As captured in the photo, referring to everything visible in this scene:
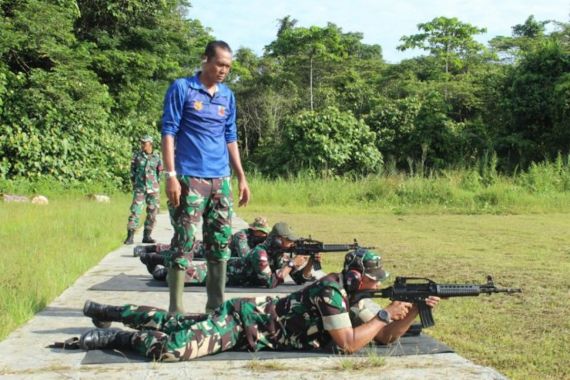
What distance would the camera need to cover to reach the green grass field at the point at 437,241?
17.4ft

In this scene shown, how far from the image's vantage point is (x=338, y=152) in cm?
2620

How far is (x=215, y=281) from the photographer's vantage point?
5.01 meters

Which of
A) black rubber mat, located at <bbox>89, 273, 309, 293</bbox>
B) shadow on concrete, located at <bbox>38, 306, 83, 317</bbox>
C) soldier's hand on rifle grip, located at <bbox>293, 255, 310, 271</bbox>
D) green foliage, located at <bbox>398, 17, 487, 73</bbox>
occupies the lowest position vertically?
black rubber mat, located at <bbox>89, 273, 309, 293</bbox>

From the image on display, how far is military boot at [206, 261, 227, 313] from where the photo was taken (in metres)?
5.00

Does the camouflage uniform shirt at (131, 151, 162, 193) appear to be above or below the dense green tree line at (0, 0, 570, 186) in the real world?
below

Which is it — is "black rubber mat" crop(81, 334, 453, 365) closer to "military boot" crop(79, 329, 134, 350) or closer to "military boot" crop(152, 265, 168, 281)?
"military boot" crop(79, 329, 134, 350)

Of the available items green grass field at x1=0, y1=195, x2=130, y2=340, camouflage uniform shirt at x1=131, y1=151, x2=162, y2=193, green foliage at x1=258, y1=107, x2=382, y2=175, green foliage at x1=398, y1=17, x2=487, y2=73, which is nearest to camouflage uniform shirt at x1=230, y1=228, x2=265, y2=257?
green grass field at x1=0, y1=195, x2=130, y2=340

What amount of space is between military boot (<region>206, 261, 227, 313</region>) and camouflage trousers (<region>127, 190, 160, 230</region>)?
5.68 metres

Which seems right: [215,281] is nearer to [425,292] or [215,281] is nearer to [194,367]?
[194,367]

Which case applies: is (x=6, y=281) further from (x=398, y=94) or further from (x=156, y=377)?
(x=398, y=94)

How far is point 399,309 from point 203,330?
1.24 meters

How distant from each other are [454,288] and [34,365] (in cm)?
258

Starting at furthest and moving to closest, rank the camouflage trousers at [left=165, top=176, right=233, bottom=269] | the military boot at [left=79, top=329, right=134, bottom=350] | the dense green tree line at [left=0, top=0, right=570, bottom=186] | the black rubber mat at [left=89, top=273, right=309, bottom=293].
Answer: the dense green tree line at [left=0, top=0, right=570, bottom=186]
the black rubber mat at [left=89, top=273, right=309, bottom=293]
the camouflage trousers at [left=165, top=176, right=233, bottom=269]
the military boot at [left=79, top=329, right=134, bottom=350]

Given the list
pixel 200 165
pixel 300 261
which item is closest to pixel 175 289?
pixel 200 165
